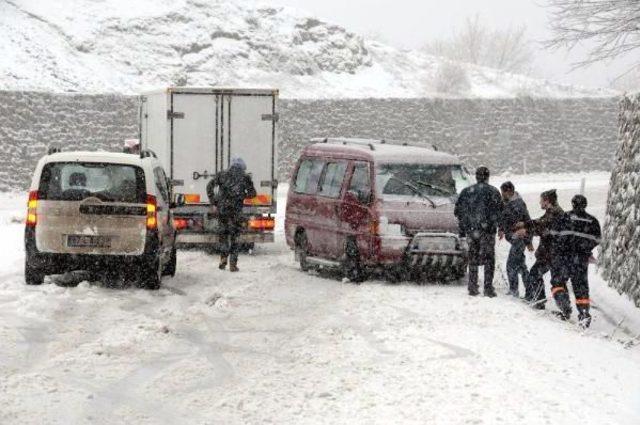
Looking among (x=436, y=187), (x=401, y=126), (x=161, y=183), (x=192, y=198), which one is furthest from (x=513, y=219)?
(x=401, y=126)

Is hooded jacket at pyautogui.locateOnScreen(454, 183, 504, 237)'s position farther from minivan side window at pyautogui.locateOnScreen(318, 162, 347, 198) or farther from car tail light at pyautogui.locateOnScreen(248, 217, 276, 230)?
car tail light at pyautogui.locateOnScreen(248, 217, 276, 230)

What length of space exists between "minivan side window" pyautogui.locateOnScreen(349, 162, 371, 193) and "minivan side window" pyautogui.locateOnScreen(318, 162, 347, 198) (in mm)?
273

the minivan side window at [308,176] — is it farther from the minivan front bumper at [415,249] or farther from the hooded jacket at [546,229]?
the hooded jacket at [546,229]

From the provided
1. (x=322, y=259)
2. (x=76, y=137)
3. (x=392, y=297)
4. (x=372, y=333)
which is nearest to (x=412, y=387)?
(x=372, y=333)

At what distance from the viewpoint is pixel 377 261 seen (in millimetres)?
16312

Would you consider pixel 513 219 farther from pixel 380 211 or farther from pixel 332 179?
pixel 332 179

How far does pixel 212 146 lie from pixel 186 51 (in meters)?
29.0

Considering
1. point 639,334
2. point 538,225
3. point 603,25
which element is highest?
point 603,25

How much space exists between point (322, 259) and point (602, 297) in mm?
4816

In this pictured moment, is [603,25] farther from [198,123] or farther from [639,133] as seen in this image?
[198,123]

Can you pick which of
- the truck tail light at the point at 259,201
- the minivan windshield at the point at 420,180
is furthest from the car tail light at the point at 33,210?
the truck tail light at the point at 259,201

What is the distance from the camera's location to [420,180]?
17.1 metres

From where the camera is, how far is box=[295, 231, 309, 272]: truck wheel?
723 inches

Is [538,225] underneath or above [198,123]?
underneath
